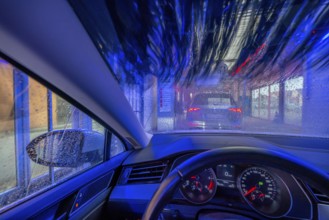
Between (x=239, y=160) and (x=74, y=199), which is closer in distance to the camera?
(x=239, y=160)

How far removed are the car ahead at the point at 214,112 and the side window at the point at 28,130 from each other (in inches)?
61.9

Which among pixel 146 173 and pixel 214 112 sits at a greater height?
pixel 214 112

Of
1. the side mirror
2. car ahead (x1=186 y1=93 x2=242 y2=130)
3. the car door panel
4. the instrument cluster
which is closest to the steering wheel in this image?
the instrument cluster

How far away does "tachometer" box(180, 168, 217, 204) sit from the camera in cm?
181

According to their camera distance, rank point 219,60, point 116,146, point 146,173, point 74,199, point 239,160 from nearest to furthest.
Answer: point 239,160 < point 74,199 < point 146,173 < point 116,146 < point 219,60

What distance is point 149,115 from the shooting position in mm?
2713

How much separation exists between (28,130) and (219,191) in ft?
5.62

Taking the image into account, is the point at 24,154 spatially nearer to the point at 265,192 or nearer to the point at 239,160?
the point at 239,160

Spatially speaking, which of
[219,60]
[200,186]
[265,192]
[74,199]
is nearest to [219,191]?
[200,186]

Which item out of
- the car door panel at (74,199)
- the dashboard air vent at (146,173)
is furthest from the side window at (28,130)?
the dashboard air vent at (146,173)

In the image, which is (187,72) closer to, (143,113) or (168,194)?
(143,113)

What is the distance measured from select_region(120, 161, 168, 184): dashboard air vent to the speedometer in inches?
31.8

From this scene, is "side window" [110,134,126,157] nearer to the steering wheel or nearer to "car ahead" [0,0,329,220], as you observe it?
"car ahead" [0,0,329,220]

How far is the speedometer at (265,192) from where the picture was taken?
1.61m
